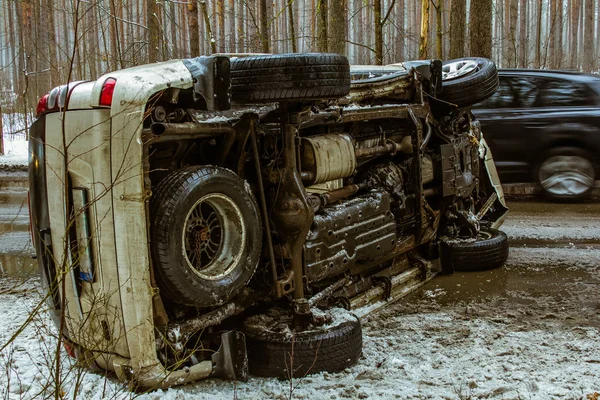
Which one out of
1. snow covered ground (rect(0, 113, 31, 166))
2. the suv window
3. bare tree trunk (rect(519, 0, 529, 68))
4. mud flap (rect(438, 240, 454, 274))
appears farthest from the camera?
bare tree trunk (rect(519, 0, 529, 68))

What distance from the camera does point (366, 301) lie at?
5184mm

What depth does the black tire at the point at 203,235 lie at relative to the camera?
11.4 feet

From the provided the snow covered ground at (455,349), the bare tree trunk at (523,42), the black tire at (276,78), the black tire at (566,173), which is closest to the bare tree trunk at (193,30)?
the black tire at (566,173)

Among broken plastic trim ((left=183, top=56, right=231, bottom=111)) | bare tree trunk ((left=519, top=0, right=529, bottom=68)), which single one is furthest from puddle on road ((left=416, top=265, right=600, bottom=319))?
bare tree trunk ((left=519, top=0, right=529, bottom=68))

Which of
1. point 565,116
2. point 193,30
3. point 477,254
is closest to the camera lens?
point 477,254

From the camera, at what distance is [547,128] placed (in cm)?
946

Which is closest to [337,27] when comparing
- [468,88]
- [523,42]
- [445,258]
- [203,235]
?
[468,88]

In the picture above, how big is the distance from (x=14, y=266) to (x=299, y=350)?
4.19m

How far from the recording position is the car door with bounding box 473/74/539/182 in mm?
9578

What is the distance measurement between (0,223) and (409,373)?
6854mm

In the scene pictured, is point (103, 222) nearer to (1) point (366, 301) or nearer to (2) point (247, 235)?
(2) point (247, 235)

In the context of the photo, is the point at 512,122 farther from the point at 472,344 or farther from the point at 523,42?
the point at 523,42

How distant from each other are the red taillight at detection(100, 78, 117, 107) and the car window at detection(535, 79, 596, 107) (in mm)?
7542

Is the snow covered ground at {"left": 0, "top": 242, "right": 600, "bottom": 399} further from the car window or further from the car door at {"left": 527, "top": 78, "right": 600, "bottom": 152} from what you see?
the car window
